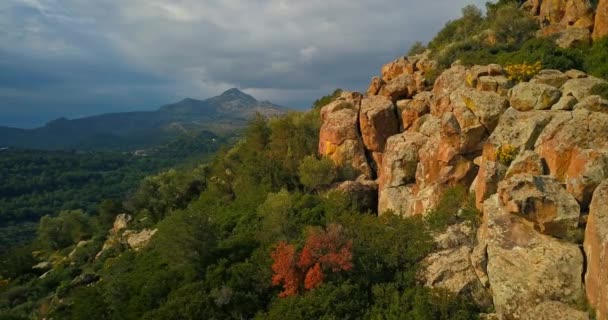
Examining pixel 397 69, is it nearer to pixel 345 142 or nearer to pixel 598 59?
pixel 345 142

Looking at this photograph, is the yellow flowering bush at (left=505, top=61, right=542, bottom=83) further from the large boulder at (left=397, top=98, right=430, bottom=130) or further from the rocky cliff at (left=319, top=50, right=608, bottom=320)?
the large boulder at (left=397, top=98, right=430, bottom=130)

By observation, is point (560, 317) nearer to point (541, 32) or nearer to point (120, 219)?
point (541, 32)

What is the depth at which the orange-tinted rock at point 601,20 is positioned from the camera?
140 feet

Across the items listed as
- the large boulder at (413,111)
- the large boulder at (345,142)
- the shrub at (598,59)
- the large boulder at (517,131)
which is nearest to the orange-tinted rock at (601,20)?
the shrub at (598,59)

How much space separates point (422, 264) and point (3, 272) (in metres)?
72.0

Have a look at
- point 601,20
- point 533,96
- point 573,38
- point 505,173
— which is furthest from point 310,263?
point 601,20

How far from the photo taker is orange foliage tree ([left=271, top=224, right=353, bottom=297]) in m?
26.1

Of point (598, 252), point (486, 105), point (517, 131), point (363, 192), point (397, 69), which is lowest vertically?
point (363, 192)

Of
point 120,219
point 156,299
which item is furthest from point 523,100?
point 120,219

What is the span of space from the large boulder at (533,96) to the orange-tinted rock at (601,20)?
17886 mm

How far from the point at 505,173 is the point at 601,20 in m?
28.6

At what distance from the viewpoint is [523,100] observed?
Answer: 3191cm

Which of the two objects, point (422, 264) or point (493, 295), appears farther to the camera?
point (422, 264)

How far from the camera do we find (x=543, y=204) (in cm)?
2183
